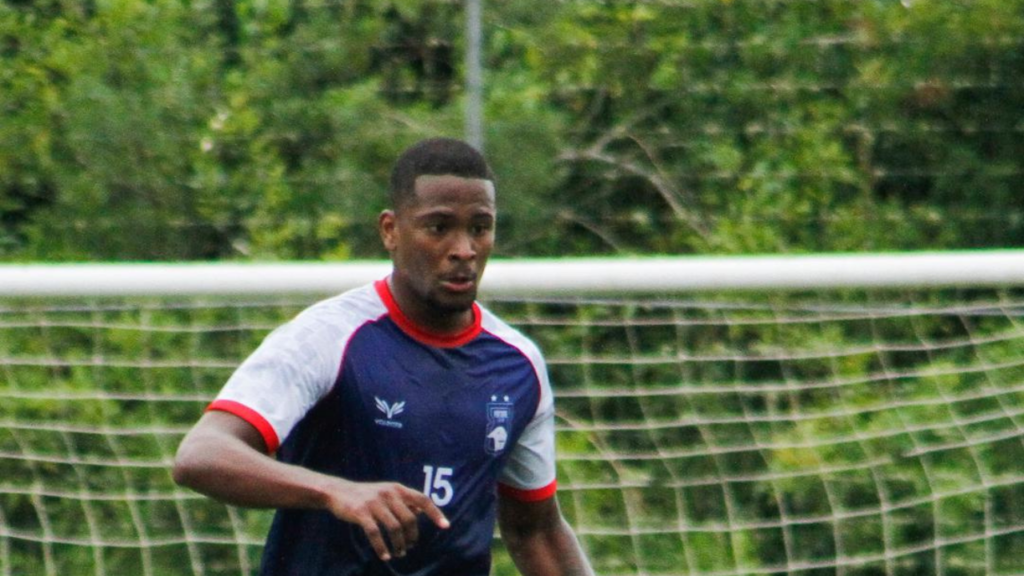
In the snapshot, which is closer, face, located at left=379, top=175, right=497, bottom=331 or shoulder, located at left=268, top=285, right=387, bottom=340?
shoulder, located at left=268, top=285, right=387, bottom=340

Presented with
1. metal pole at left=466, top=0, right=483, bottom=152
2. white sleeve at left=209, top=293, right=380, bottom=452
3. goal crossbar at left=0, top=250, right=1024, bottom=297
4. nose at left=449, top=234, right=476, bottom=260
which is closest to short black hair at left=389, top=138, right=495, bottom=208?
nose at left=449, top=234, right=476, bottom=260

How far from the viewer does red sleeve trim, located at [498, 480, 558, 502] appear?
3.68 meters

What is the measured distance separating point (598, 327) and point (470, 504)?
2.40 m

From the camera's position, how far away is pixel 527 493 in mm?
3682

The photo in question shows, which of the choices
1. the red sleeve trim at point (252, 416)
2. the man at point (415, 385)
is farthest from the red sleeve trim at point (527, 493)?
the red sleeve trim at point (252, 416)

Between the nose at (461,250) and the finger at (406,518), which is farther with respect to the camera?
the nose at (461,250)

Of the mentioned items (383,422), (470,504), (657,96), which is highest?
(383,422)

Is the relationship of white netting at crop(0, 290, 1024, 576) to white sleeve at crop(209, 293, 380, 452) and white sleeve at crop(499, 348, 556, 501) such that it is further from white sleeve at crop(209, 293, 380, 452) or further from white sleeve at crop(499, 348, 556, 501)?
white sleeve at crop(209, 293, 380, 452)

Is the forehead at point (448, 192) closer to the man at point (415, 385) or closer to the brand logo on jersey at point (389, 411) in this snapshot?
the man at point (415, 385)

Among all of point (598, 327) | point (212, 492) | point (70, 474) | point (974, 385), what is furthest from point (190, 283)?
point (974, 385)

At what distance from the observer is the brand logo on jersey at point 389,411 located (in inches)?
129

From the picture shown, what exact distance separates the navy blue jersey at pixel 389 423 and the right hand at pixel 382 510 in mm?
409

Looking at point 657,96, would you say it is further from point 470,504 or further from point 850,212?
point 470,504

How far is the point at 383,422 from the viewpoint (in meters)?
3.29
